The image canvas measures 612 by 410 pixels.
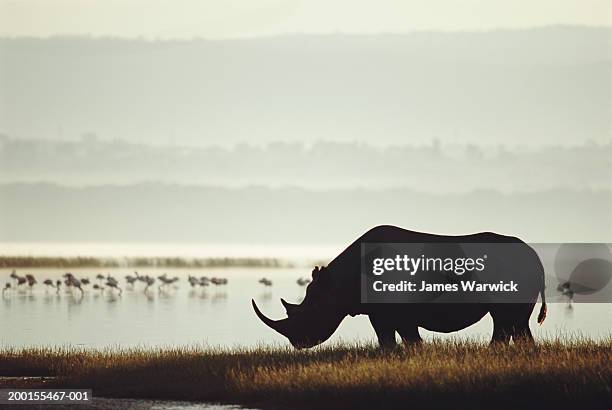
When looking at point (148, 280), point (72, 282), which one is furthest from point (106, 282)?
point (148, 280)

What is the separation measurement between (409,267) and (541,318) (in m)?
2.25

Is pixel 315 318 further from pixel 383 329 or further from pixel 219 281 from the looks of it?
pixel 219 281

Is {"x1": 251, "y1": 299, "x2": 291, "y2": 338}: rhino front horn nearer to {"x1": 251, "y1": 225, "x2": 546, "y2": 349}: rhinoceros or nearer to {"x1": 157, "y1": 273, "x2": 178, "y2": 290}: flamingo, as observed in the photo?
{"x1": 251, "y1": 225, "x2": 546, "y2": 349}: rhinoceros

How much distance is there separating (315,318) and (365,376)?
3.08 m

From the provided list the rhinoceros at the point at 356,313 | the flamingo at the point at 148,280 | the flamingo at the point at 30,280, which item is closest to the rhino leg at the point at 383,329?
the rhinoceros at the point at 356,313

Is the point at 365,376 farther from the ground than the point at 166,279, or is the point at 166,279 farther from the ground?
the point at 166,279

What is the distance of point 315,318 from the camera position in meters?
20.1

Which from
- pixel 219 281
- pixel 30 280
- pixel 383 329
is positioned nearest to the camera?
pixel 383 329

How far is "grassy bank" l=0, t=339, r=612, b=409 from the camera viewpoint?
16.2 metres

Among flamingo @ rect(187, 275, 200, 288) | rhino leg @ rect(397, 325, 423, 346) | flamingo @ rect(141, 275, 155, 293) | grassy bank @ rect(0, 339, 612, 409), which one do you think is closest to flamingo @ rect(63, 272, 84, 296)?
flamingo @ rect(141, 275, 155, 293)

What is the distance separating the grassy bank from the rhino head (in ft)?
0.96

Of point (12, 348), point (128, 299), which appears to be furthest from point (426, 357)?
point (128, 299)

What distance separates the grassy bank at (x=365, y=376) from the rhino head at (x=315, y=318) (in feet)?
0.96

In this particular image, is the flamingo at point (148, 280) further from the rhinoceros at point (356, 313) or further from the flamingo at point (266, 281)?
the rhinoceros at point (356, 313)
